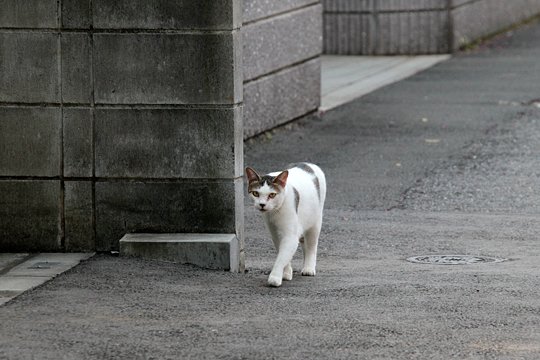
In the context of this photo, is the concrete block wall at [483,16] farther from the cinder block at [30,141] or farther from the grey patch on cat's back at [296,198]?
the grey patch on cat's back at [296,198]

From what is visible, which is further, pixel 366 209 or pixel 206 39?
pixel 366 209

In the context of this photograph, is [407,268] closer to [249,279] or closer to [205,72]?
[249,279]

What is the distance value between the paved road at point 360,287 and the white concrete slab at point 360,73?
14.4 ft

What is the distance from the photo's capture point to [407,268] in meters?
9.42

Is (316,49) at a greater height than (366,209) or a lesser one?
greater

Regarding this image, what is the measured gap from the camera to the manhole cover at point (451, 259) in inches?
384

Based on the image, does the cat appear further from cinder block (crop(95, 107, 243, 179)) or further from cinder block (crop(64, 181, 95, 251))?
cinder block (crop(64, 181, 95, 251))

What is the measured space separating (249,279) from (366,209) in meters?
3.47

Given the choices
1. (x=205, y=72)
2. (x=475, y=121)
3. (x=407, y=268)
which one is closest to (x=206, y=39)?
(x=205, y=72)

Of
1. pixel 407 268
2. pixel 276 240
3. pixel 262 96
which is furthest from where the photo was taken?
pixel 262 96

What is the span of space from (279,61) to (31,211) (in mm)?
7752

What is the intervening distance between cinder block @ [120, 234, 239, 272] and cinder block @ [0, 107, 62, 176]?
686 millimetres

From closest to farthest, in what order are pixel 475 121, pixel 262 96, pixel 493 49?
pixel 262 96 → pixel 475 121 → pixel 493 49

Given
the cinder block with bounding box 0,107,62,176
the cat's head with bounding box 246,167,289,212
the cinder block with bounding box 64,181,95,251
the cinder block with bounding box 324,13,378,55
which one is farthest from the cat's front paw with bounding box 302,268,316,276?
the cinder block with bounding box 324,13,378,55
